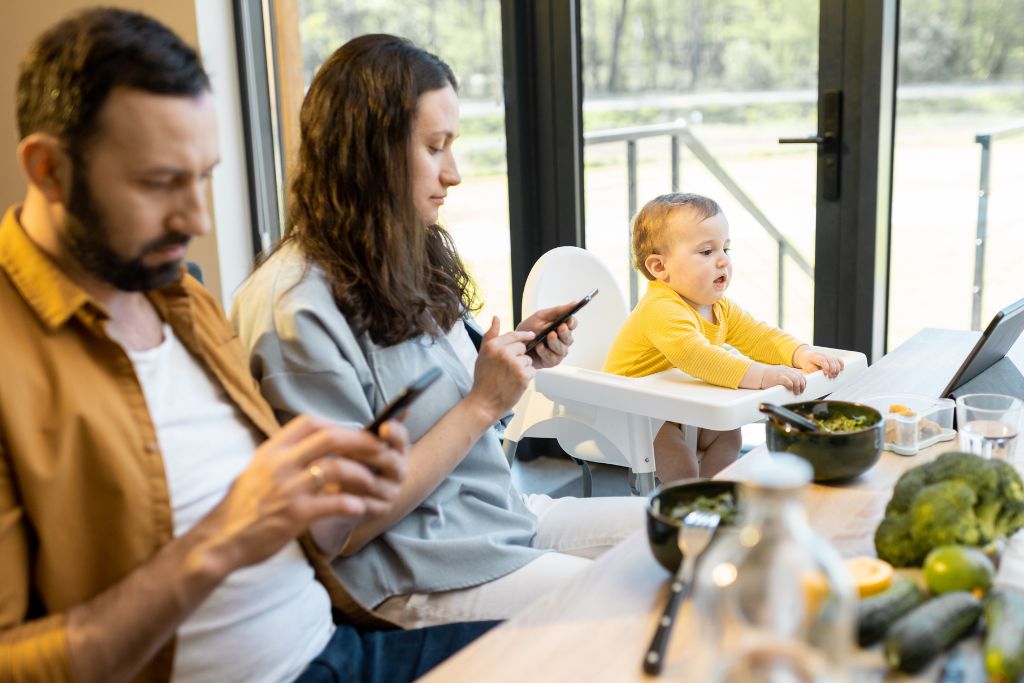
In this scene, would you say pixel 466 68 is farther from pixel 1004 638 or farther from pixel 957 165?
pixel 1004 638

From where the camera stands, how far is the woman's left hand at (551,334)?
181 centimetres

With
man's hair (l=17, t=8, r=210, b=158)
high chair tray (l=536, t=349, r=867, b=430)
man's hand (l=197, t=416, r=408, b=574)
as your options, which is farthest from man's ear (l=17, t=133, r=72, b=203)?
A: high chair tray (l=536, t=349, r=867, b=430)

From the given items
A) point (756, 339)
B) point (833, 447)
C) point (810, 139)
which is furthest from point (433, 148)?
point (810, 139)

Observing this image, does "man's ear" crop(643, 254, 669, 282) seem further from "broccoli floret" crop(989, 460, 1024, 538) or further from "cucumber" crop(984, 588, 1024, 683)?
"cucumber" crop(984, 588, 1024, 683)

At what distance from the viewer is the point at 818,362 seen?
7.04 feet

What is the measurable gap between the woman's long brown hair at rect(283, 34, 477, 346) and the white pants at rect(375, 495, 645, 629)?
374 mm

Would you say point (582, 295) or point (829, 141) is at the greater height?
point (829, 141)

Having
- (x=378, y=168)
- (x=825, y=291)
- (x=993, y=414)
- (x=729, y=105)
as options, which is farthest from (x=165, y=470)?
(x=729, y=105)

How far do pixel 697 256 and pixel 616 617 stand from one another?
1435 millimetres

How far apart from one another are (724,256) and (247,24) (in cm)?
198

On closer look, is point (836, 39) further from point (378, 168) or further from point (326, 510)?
point (326, 510)

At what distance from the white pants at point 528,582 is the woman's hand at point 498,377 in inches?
9.2

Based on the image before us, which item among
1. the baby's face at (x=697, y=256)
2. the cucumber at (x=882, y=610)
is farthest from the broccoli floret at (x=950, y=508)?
the baby's face at (x=697, y=256)

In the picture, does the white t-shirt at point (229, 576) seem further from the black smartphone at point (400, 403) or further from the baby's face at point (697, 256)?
the baby's face at point (697, 256)
